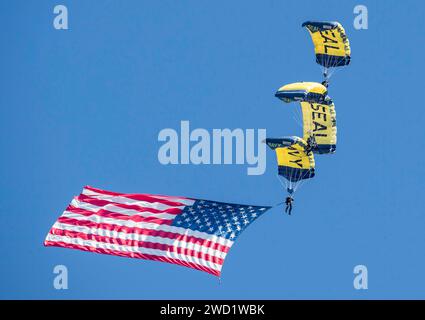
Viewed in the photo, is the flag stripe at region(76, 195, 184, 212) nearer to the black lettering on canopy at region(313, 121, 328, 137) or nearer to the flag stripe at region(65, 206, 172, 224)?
the flag stripe at region(65, 206, 172, 224)

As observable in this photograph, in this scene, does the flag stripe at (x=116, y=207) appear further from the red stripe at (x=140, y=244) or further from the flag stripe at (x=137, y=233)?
the red stripe at (x=140, y=244)

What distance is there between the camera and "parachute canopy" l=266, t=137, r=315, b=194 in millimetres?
59031

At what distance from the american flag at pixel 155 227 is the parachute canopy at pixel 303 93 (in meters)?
4.77

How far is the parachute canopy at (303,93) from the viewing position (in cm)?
5781

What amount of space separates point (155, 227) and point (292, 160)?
6.29 metres

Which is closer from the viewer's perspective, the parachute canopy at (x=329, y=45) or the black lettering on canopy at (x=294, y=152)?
the parachute canopy at (x=329, y=45)

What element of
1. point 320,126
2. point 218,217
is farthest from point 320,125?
point 218,217

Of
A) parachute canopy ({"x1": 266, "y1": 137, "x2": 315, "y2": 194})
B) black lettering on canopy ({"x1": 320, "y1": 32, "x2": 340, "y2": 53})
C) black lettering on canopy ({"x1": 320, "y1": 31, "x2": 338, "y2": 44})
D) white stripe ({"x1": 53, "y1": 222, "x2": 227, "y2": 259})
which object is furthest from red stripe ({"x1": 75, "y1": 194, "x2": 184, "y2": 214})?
black lettering on canopy ({"x1": 320, "y1": 31, "x2": 338, "y2": 44})

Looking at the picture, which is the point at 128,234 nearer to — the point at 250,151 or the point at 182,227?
the point at 182,227

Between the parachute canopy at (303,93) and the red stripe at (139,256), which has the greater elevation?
the parachute canopy at (303,93)

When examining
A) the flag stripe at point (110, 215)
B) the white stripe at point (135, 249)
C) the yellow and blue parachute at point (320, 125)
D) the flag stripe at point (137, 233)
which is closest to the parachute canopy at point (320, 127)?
the yellow and blue parachute at point (320, 125)

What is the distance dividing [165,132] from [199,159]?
12.4 feet

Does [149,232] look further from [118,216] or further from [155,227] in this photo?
[118,216]
